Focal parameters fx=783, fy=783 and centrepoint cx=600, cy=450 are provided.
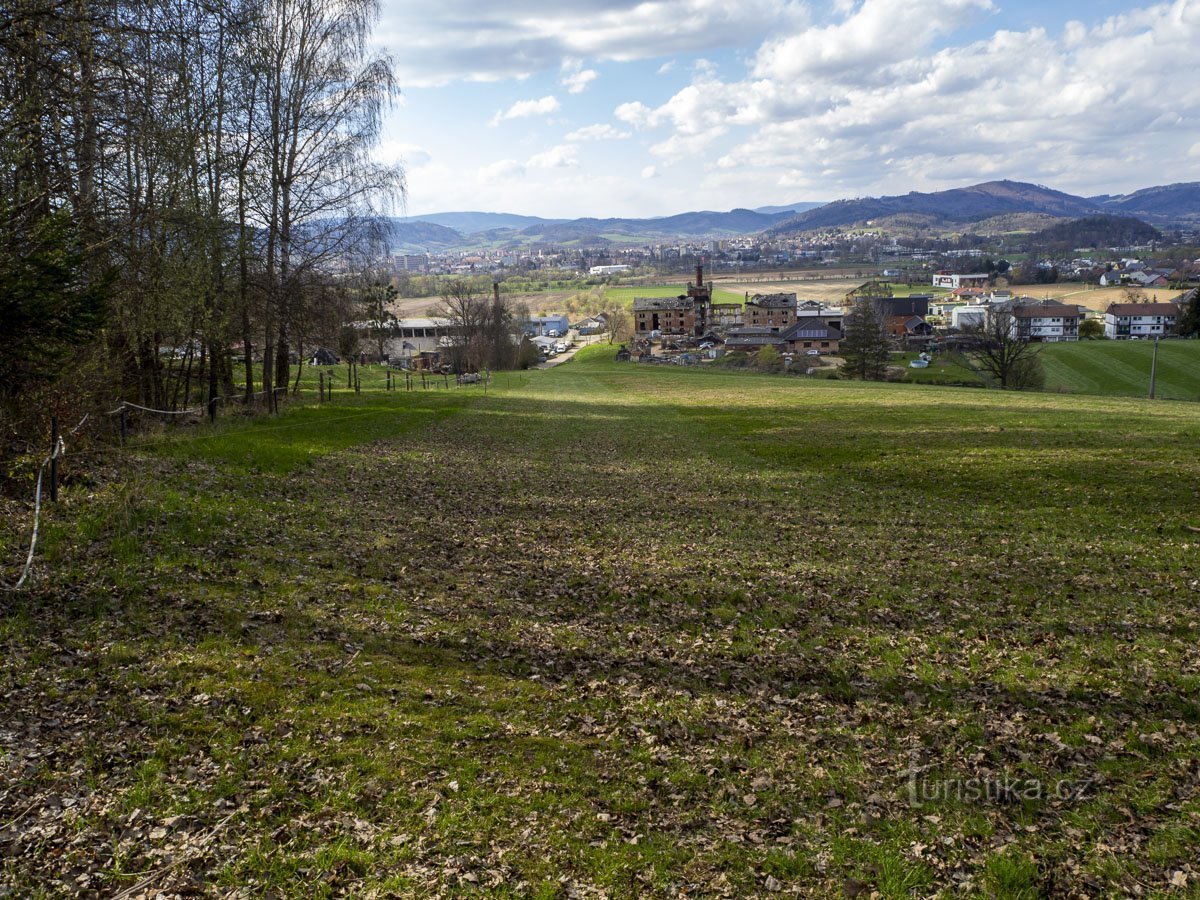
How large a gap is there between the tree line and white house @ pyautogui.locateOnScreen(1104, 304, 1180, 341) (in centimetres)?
12685

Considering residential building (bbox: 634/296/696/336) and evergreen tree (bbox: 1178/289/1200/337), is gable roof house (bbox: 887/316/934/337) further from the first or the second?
residential building (bbox: 634/296/696/336)

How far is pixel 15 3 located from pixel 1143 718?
15736mm

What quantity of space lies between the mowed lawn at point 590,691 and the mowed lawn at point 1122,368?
185 feet

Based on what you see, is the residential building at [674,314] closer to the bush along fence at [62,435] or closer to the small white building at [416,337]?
the small white building at [416,337]

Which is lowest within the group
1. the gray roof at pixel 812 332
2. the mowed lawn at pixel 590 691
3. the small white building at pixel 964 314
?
the mowed lawn at pixel 590 691

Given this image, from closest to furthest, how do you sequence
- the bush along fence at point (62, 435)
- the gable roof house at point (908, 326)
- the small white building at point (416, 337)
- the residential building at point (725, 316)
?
1. the bush along fence at point (62, 435)
2. the small white building at point (416, 337)
3. the gable roof house at point (908, 326)
4. the residential building at point (725, 316)

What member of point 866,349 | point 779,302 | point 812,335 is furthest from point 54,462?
point 779,302

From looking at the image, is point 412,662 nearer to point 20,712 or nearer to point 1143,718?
point 20,712

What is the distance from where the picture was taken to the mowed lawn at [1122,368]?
6450cm

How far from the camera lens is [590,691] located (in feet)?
28.0

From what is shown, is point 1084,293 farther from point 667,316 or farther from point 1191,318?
point 667,316

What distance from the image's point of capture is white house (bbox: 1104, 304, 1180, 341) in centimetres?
11919

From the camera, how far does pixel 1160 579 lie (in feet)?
38.6

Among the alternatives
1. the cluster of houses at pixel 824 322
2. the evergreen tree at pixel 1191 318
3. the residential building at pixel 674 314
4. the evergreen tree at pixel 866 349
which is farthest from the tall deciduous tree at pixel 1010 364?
the residential building at pixel 674 314
